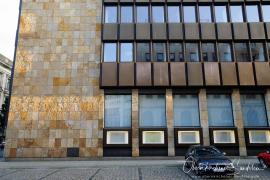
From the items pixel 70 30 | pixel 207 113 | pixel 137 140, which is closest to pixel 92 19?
pixel 70 30

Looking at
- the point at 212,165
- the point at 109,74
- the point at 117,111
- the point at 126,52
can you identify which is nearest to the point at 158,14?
the point at 126,52

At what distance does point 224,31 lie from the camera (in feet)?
75.1

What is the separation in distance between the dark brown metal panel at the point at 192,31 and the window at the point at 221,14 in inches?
93.4

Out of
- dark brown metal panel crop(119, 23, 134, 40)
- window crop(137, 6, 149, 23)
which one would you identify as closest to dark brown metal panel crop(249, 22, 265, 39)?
window crop(137, 6, 149, 23)

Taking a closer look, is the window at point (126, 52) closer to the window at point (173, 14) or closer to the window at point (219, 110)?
the window at point (173, 14)

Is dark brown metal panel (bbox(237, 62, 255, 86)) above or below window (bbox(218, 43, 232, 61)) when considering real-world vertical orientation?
below

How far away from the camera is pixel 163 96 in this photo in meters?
22.2

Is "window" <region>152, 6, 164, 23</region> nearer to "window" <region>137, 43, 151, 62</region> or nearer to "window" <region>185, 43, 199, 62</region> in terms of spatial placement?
"window" <region>137, 43, 151, 62</region>

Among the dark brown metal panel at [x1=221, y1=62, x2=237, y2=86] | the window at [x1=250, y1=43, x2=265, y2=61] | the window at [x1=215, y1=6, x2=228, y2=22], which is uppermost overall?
the window at [x1=215, y1=6, x2=228, y2=22]

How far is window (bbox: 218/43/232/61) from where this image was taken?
22642mm

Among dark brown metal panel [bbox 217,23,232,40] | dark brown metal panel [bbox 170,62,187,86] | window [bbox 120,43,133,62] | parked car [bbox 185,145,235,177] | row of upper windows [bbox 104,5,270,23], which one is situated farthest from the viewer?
row of upper windows [bbox 104,5,270,23]

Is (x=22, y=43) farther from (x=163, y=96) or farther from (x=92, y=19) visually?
(x=163, y=96)

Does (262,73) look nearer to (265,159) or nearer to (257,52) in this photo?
(257,52)

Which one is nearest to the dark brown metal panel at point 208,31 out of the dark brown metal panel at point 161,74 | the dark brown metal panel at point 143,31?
the dark brown metal panel at point 161,74
